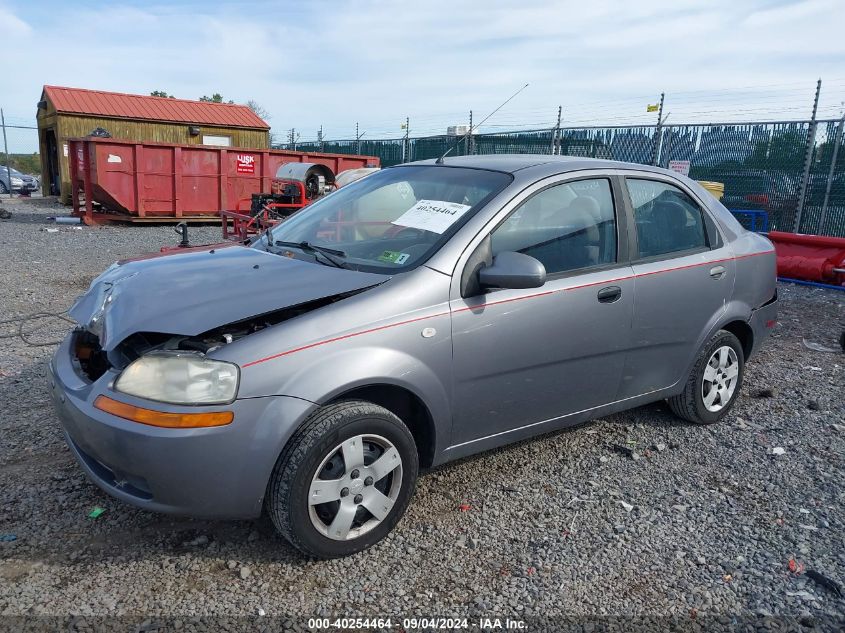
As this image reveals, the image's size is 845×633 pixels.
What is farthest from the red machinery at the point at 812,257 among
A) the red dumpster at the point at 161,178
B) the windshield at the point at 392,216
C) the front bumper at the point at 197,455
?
the red dumpster at the point at 161,178

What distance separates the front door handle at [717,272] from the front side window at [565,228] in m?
0.89

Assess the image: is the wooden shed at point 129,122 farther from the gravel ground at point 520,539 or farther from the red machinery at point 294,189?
the gravel ground at point 520,539

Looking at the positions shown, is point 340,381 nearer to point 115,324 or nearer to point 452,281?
point 452,281

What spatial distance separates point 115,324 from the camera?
9.31ft

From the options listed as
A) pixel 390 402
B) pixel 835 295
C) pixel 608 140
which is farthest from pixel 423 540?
pixel 608 140

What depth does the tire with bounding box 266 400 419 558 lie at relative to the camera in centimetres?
264

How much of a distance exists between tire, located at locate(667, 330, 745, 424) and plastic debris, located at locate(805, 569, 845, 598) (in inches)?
60.2

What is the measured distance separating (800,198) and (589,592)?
11717mm

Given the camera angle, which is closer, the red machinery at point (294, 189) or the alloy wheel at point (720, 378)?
the alloy wheel at point (720, 378)

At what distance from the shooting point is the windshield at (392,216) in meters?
3.23

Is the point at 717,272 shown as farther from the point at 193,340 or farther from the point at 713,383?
the point at 193,340

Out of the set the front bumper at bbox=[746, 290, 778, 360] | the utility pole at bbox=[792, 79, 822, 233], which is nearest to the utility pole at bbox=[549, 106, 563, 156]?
the utility pole at bbox=[792, 79, 822, 233]

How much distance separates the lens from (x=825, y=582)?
2846 millimetres

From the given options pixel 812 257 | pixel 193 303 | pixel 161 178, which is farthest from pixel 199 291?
pixel 161 178
